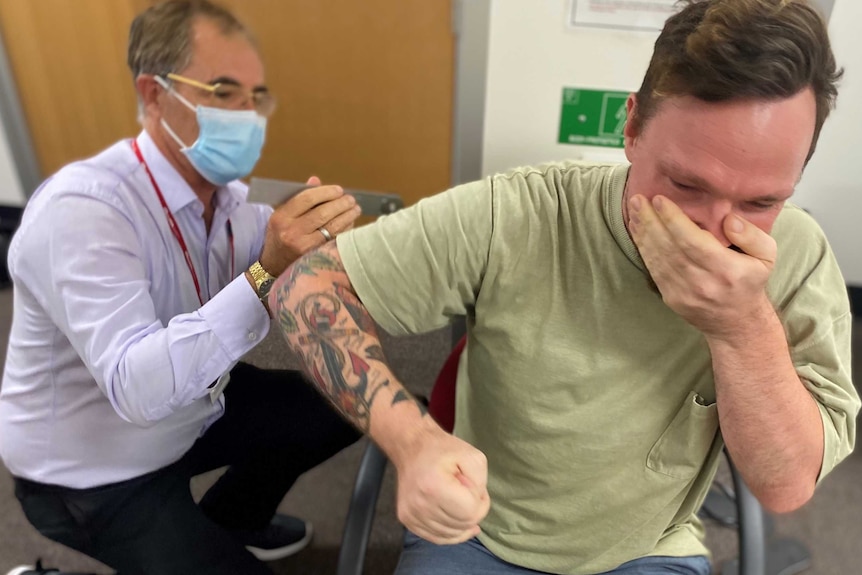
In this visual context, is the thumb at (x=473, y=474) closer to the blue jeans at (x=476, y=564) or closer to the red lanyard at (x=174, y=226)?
the blue jeans at (x=476, y=564)

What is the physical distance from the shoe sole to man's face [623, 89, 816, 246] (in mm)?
1324

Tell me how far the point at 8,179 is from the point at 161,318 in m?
2.37

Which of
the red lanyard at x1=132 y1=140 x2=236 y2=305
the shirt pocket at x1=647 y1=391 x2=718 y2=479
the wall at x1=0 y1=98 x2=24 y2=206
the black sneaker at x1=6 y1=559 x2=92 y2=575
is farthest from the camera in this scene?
the wall at x1=0 y1=98 x2=24 y2=206

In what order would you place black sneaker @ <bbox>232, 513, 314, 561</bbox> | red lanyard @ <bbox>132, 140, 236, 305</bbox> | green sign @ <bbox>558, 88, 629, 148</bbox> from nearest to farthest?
red lanyard @ <bbox>132, 140, 236, 305</bbox> < black sneaker @ <bbox>232, 513, 314, 561</bbox> < green sign @ <bbox>558, 88, 629, 148</bbox>

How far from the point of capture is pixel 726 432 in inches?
33.8

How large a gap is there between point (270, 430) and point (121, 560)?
0.36 meters

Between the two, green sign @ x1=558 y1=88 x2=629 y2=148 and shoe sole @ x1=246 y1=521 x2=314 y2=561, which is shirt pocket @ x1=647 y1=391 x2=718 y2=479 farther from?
shoe sole @ x1=246 y1=521 x2=314 y2=561

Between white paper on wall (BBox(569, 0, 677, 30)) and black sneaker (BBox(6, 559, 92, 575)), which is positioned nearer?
black sneaker (BBox(6, 559, 92, 575))

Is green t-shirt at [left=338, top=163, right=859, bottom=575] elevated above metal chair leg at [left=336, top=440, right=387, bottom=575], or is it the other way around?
green t-shirt at [left=338, top=163, right=859, bottom=575]

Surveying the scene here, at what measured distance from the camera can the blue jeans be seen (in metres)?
1.01

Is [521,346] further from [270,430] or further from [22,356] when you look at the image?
[22,356]

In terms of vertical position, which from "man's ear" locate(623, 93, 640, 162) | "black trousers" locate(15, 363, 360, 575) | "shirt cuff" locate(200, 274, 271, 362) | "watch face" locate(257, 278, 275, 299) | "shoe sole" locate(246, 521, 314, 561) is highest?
"man's ear" locate(623, 93, 640, 162)

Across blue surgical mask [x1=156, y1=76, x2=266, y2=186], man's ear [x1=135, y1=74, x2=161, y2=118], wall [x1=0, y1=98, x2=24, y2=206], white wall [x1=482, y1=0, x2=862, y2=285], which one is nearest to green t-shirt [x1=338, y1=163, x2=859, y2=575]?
blue surgical mask [x1=156, y1=76, x2=266, y2=186]

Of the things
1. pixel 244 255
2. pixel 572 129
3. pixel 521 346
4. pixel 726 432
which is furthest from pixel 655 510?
pixel 572 129
